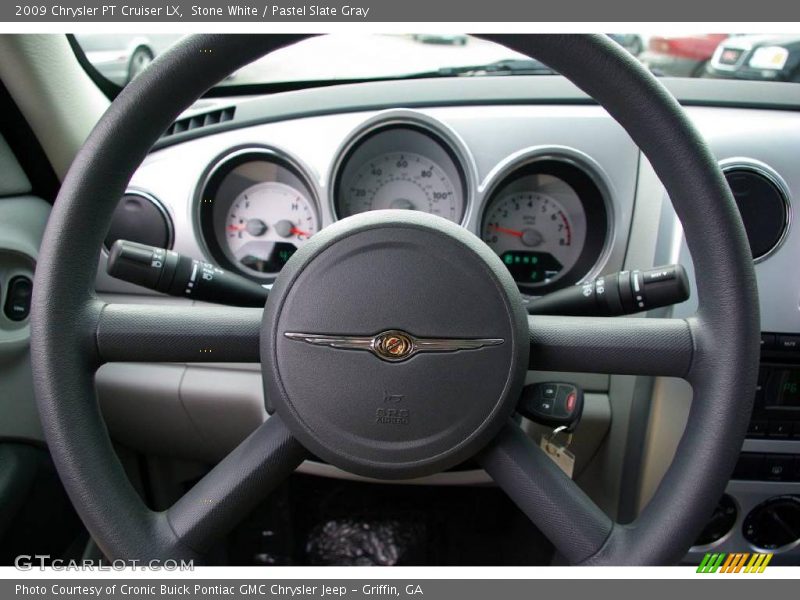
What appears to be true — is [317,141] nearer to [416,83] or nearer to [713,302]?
[416,83]

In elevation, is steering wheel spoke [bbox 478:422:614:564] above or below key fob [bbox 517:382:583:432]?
below

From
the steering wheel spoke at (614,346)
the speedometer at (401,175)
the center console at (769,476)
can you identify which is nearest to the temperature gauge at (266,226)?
the speedometer at (401,175)

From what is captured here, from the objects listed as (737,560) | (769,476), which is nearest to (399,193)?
(769,476)

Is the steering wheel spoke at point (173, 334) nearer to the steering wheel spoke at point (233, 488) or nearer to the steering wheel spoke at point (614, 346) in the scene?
the steering wheel spoke at point (233, 488)

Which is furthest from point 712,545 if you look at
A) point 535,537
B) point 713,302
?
point 713,302

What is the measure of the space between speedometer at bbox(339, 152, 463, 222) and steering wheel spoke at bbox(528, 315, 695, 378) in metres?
0.65

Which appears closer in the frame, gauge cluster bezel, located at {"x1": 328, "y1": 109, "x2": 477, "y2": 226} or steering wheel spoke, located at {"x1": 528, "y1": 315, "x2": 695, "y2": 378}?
steering wheel spoke, located at {"x1": 528, "y1": 315, "x2": 695, "y2": 378}

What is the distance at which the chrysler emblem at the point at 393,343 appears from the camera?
818mm

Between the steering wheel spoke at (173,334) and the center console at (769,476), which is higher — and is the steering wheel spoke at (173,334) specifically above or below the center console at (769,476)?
above

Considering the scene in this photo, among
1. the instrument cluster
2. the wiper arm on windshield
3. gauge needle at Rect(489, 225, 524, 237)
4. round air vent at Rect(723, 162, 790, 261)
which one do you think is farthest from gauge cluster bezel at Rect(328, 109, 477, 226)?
round air vent at Rect(723, 162, 790, 261)

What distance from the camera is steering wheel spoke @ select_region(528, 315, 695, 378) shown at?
33.1 inches

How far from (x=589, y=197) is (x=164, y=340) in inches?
37.2

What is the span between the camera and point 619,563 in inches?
32.9

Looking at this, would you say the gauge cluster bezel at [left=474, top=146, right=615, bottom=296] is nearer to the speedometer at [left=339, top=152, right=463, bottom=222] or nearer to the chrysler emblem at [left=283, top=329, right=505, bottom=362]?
the speedometer at [left=339, top=152, right=463, bottom=222]
